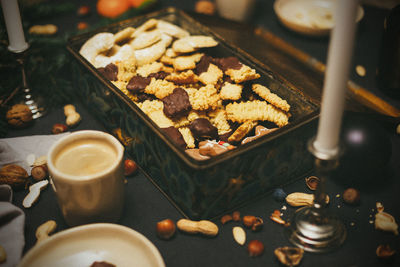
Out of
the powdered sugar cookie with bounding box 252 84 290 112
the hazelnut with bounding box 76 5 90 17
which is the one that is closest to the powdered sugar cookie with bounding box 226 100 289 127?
the powdered sugar cookie with bounding box 252 84 290 112

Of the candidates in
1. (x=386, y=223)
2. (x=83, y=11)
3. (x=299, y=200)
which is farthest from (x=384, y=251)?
(x=83, y=11)

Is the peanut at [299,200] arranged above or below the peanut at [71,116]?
below

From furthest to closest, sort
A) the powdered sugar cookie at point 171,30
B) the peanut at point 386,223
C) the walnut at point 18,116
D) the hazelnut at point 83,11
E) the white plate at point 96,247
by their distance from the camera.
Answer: the hazelnut at point 83,11 → the powdered sugar cookie at point 171,30 → the walnut at point 18,116 → the peanut at point 386,223 → the white plate at point 96,247

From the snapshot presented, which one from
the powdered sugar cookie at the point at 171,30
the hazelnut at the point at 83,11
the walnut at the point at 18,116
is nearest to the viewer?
the walnut at the point at 18,116

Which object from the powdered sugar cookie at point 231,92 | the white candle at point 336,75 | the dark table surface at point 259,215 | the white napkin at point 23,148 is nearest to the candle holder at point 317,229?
the dark table surface at point 259,215

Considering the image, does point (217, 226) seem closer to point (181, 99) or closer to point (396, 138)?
point (181, 99)

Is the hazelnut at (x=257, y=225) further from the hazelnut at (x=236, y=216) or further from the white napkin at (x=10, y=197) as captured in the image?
the white napkin at (x=10, y=197)
